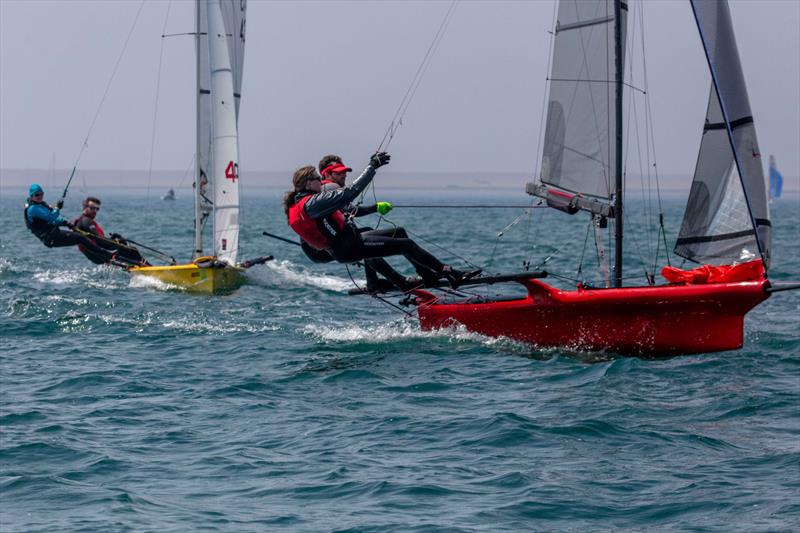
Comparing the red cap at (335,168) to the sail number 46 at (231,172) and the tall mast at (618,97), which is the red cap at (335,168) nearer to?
the tall mast at (618,97)

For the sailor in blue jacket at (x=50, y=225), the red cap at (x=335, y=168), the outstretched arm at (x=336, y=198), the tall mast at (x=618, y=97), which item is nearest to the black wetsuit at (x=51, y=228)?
the sailor in blue jacket at (x=50, y=225)

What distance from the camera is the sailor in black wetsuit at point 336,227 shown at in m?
10.8

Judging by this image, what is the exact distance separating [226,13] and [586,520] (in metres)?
15.1

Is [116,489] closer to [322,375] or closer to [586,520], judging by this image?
[586,520]

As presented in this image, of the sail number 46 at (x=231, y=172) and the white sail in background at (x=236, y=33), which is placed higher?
the white sail in background at (x=236, y=33)

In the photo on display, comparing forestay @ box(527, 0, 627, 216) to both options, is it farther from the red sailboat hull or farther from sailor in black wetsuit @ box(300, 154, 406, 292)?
sailor in black wetsuit @ box(300, 154, 406, 292)

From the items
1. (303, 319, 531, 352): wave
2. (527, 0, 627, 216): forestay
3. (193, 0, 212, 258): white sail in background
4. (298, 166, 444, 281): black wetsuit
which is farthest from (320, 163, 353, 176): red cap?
(193, 0, 212, 258): white sail in background

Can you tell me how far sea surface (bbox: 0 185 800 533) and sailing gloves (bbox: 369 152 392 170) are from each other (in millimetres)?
1953

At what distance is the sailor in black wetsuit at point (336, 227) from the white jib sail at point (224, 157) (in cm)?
758

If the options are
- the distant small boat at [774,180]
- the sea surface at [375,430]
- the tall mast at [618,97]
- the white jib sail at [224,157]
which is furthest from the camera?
the distant small boat at [774,180]

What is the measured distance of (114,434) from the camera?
27.6 feet

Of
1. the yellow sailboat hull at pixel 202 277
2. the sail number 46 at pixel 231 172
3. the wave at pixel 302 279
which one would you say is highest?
the sail number 46 at pixel 231 172

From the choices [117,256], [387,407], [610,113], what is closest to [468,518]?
[387,407]

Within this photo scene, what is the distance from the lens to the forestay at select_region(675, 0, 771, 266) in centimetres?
1080
